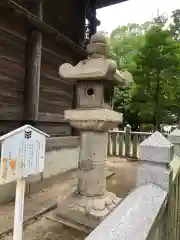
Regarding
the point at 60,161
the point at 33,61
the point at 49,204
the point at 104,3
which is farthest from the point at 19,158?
the point at 104,3

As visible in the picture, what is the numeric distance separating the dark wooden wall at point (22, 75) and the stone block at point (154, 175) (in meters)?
3.08

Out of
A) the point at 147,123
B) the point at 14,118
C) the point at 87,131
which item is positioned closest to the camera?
the point at 87,131

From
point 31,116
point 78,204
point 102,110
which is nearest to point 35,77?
point 31,116

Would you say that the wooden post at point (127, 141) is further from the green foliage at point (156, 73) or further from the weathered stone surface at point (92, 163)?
the weathered stone surface at point (92, 163)

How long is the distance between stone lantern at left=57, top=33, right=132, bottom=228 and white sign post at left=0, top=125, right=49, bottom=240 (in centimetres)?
151

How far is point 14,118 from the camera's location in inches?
175

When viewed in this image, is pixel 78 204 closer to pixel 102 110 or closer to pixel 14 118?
pixel 102 110

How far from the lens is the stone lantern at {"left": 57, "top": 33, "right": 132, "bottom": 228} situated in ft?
10.0

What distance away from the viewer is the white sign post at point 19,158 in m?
1.43

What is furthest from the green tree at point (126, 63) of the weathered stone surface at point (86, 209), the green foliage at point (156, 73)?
the weathered stone surface at point (86, 209)

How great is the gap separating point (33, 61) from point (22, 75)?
40 centimetres

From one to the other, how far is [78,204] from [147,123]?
12.8 metres

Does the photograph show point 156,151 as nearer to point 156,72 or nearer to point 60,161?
point 60,161

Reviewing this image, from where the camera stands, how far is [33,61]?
449 centimetres
